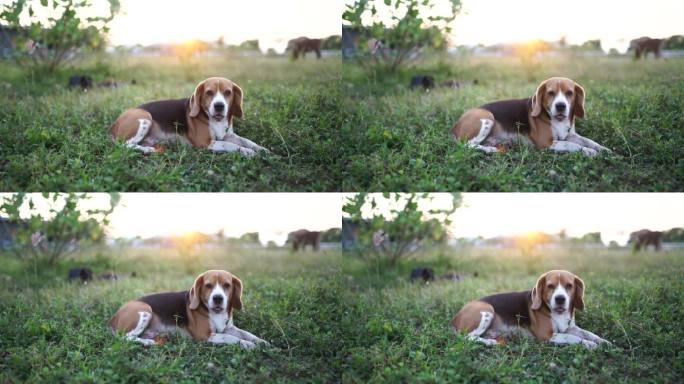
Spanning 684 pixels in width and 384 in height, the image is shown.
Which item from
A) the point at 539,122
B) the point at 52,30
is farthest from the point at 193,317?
the point at 539,122

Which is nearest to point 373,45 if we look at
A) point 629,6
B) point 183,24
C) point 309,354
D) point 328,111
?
point 328,111

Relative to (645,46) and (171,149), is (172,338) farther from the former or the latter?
(645,46)

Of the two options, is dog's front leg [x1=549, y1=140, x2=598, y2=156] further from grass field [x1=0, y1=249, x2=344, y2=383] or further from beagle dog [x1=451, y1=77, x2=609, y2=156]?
grass field [x1=0, y1=249, x2=344, y2=383]

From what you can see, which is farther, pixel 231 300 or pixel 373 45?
pixel 373 45

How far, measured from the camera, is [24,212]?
18.8 ft

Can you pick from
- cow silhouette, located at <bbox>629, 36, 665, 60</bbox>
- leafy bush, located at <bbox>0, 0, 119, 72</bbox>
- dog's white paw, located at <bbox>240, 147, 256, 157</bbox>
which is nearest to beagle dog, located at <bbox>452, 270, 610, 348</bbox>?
cow silhouette, located at <bbox>629, 36, 665, 60</bbox>

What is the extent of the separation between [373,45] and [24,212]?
8.78 feet

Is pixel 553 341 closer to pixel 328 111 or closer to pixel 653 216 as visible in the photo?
pixel 653 216

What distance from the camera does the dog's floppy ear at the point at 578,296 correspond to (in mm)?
5559

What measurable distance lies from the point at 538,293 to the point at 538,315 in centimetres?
14

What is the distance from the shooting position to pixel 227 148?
575 cm

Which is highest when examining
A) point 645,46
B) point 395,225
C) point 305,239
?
point 645,46

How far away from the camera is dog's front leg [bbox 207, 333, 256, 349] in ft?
18.2

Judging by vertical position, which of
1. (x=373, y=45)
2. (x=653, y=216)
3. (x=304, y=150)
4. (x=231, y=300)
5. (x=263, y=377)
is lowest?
(x=263, y=377)
